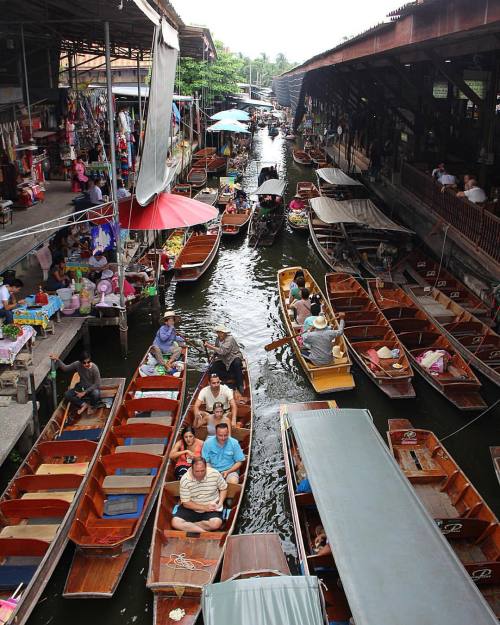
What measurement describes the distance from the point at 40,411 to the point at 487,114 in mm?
13833

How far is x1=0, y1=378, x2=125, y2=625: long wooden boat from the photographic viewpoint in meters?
6.54

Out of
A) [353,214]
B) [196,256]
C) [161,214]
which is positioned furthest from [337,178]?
[161,214]

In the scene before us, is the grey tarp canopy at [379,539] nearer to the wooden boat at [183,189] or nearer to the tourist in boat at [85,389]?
the tourist in boat at [85,389]

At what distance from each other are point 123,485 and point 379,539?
380 cm

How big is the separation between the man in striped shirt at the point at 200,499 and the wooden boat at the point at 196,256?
9.96 meters

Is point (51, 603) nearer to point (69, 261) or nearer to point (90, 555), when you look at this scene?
point (90, 555)

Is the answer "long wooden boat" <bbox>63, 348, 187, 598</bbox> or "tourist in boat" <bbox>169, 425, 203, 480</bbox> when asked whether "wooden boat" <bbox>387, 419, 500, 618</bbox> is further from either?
"long wooden boat" <bbox>63, 348, 187, 598</bbox>

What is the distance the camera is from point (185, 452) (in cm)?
838

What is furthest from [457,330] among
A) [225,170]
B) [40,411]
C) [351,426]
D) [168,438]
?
[225,170]

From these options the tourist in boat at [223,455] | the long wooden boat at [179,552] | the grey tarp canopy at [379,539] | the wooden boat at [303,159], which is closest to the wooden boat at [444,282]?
the grey tarp canopy at [379,539]

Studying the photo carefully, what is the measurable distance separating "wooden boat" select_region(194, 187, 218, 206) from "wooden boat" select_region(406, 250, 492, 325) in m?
10.3

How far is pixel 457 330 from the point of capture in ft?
42.2

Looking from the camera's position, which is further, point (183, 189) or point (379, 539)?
point (183, 189)

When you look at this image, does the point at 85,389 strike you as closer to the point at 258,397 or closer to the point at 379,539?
the point at 258,397
